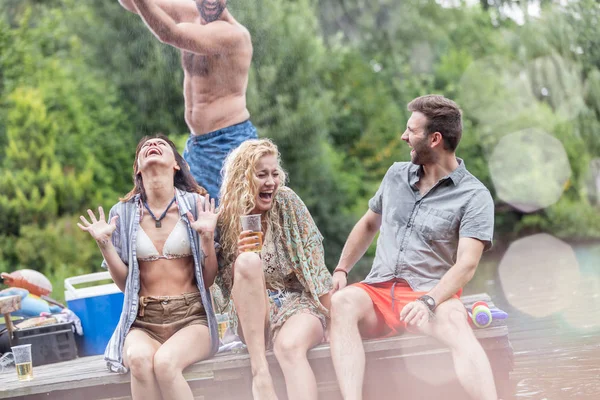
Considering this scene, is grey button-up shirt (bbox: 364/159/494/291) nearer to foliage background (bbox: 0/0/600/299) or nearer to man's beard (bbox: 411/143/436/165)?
man's beard (bbox: 411/143/436/165)

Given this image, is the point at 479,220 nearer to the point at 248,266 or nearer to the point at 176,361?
the point at 248,266

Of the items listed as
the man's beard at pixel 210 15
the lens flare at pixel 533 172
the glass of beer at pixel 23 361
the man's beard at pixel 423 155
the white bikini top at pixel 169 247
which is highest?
the man's beard at pixel 210 15

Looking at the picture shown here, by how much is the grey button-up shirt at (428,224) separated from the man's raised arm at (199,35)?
190 centimetres

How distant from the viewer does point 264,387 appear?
12.5 ft

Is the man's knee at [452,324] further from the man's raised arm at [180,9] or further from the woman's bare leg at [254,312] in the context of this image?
the man's raised arm at [180,9]

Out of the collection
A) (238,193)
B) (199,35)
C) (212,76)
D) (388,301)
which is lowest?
(388,301)

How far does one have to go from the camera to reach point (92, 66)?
1881 cm

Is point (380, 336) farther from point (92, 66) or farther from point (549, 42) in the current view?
point (92, 66)

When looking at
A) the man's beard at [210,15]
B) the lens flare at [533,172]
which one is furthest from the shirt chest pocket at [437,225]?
the lens flare at [533,172]

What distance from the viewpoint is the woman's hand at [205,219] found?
3.98 m

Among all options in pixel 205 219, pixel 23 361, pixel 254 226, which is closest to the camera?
pixel 254 226

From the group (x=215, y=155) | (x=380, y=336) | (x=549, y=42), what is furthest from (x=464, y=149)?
(x=380, y=336)

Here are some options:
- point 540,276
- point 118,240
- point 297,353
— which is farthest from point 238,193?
point 540,276

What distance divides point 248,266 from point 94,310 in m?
1.75
